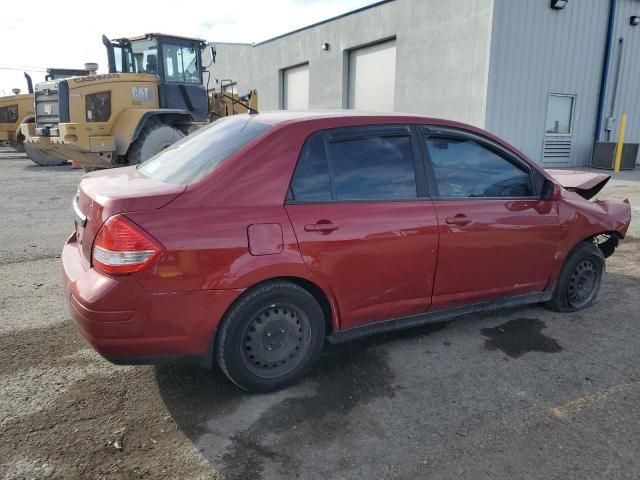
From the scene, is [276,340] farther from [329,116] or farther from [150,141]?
[150,141]

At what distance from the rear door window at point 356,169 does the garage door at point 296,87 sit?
65.0 ft

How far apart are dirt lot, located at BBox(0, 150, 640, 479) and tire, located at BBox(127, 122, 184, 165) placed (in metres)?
6.75

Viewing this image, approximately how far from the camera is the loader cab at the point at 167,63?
11.2 metres

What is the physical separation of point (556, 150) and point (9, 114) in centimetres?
1867

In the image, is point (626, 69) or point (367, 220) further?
point (626, 69)

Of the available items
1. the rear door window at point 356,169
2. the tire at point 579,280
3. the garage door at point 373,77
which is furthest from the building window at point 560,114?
the rear door window at point 356,169

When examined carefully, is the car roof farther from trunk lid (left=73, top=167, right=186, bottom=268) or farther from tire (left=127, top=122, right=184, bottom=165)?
tire (left=127, top=122, right=184, bottom=165)

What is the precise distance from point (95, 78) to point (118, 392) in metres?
9.22

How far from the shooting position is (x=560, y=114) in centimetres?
1595

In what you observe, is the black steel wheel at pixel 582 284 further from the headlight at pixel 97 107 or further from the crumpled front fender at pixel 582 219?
the headlight at pixel 97 107

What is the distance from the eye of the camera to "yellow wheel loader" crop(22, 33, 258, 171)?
10219 mm

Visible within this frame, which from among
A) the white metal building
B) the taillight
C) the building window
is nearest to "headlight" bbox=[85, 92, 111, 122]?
the white metal building

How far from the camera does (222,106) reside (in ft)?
43.9

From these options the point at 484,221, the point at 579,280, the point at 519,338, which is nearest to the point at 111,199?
the point at 484,221
